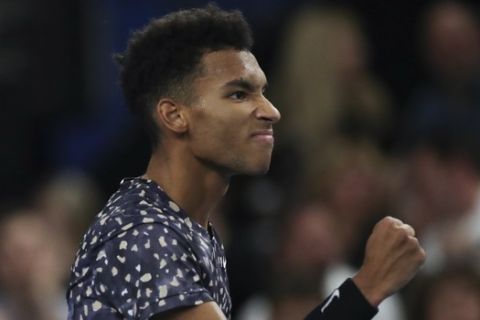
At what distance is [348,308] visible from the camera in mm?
4188

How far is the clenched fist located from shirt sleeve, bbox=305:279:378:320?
0.07ft

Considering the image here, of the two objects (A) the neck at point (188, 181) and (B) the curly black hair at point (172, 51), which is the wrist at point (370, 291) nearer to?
(A) the neck at point (188, 181)

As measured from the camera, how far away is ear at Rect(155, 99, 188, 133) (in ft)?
14.4

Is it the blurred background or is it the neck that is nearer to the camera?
the neck

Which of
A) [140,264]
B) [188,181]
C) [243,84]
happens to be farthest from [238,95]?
[140,264]

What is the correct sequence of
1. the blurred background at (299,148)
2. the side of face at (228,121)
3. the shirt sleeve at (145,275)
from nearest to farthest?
the shirt sleeve at (145,275)
the side of face at (228,121)
the blurred background at (299,148)

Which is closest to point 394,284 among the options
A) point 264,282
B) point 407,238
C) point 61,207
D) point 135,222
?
point 407,238

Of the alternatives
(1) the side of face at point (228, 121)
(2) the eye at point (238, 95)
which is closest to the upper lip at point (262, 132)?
(1) the side of face at point (228, 121)

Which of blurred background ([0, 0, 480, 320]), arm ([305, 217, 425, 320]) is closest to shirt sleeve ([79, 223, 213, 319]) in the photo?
arm ([305, 217, 425, 320])

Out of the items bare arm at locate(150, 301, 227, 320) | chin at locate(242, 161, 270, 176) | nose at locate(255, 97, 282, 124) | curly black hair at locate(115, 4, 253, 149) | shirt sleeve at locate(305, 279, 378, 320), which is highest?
curly black hair at locate(115, 4, 253, 149)

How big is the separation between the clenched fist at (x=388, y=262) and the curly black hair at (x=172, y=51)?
0.71 m

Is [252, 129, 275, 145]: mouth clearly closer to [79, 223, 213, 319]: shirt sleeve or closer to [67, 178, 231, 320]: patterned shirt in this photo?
[67, 178, 231, 320]: patterned shirt

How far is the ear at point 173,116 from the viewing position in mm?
4395

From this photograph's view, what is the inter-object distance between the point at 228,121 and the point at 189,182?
22cm
